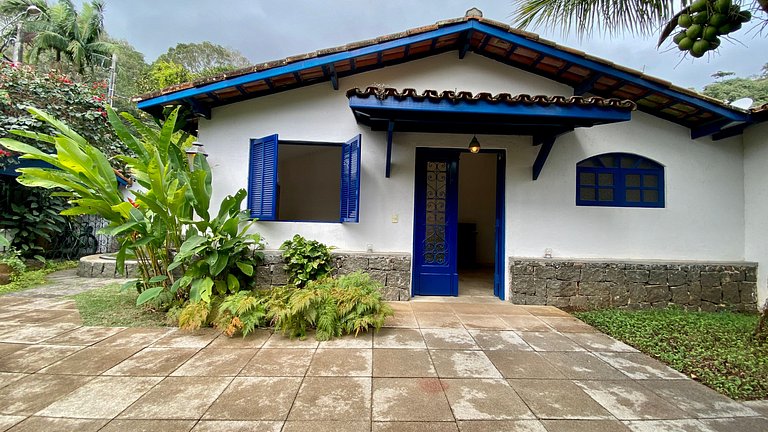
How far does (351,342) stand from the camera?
3.45 metres

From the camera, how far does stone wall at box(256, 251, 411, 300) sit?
16.4 ft

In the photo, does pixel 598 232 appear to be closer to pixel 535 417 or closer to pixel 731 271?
pixel 731 271

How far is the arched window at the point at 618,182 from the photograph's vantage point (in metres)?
5.43

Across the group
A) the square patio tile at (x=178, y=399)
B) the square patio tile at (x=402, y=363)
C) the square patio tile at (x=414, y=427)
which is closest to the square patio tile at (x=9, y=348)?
the square patio tile at (x=178, y=399)

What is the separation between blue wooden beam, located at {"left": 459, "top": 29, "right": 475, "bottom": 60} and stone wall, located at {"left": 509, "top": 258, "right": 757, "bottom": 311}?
3661 mm

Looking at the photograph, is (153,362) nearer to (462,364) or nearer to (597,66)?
(462,364)

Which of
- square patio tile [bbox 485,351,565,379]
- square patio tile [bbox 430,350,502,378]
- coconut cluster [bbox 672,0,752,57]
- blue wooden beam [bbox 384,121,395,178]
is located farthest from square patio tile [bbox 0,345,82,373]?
coconut cluster [bbox 672,0,752,57]

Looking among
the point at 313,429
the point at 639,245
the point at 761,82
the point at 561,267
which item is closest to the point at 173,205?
the point at 313,429

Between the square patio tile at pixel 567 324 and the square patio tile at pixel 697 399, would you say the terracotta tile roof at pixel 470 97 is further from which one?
the square patio tile at pixel 697 399

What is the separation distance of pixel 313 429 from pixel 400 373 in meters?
0.98

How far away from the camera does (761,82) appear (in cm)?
1956

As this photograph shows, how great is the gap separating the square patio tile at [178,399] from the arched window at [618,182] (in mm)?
5931

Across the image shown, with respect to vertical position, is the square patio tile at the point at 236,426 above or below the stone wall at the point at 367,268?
below

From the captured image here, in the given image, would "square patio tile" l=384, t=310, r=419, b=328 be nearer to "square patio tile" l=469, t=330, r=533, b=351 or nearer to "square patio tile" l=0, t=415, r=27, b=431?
"square patio tile" l=469, t=330, r=533, b=351
